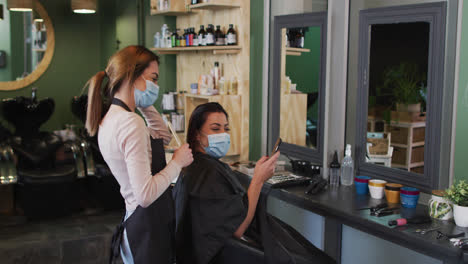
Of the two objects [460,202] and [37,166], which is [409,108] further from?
[37,166]

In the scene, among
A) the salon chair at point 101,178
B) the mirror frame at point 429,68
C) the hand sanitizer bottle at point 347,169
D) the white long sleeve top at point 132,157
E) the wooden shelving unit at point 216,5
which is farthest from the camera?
the salon chair at point 101,178

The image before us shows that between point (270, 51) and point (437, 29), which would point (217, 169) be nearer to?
point (437, 29)

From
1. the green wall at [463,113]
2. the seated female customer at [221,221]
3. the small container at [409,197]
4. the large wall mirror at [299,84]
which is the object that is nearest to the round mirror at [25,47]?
→ the large wall mirror at [299,84]

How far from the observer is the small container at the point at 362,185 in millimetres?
2607

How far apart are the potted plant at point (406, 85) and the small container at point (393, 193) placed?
421mm

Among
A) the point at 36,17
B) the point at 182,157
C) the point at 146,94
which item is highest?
the point at 36,17

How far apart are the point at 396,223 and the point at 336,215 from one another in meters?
0.33

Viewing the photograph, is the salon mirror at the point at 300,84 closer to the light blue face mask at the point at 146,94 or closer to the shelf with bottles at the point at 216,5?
the shelf with bottles at the point at 216,5

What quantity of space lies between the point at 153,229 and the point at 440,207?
1336 millimetres

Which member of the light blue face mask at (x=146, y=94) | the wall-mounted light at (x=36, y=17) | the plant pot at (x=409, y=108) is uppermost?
the wall-mounted light at (x=36, y=17)

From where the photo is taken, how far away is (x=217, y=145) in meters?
2.10

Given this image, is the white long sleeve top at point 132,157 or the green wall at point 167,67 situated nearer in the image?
the white long sleeve top at point 132,157

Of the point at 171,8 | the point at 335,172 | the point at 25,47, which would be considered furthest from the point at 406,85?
the point at 25,47

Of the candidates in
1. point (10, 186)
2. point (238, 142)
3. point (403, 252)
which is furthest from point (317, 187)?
point (10, 186)
